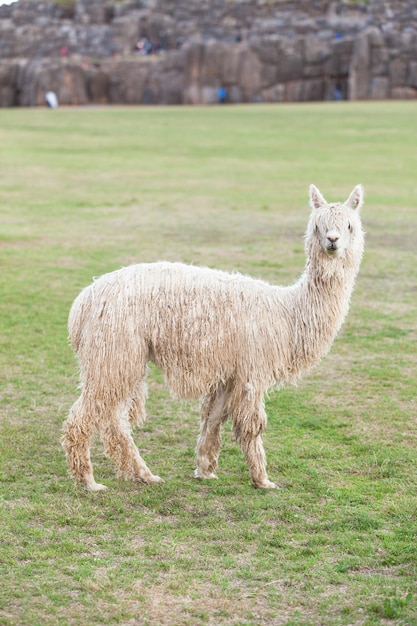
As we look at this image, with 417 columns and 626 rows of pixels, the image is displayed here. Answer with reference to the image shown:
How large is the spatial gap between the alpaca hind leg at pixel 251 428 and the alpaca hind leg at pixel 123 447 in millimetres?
542

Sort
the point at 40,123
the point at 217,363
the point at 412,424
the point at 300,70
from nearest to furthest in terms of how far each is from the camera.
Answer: the point at 217,363
the point at 412,424
the point at 40,123
the point at 300,70

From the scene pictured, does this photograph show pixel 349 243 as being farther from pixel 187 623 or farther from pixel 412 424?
pixel 187 623

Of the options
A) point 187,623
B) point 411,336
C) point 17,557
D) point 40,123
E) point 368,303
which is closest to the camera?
point 187,623

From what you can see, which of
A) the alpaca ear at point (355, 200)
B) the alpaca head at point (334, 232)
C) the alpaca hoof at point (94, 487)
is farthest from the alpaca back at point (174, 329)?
the alpaca ear at point (355, 200)

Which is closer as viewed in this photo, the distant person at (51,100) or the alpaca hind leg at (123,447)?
the alpaca hind leg at (123,447)

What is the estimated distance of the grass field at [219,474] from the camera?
13.9 feet

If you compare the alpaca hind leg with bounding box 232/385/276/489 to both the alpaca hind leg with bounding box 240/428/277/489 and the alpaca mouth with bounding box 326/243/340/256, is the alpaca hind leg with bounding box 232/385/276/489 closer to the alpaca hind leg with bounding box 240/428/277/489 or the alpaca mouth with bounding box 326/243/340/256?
the alpaca hind leg with bounding box 240/428/277/489

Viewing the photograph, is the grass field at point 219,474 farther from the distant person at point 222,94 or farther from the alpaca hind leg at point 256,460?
the distant person at point 222,94

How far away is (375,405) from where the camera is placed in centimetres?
718

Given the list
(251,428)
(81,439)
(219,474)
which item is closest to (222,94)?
(219,474)

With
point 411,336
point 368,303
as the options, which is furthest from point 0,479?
point 368,303

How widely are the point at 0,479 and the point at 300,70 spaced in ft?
141

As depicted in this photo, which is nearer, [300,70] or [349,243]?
[349,243]

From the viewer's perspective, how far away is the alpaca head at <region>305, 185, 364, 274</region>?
5.37 m
